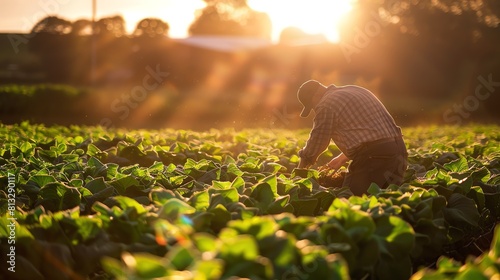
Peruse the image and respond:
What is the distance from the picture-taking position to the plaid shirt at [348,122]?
6090 mm

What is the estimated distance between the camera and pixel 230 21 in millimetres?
83875

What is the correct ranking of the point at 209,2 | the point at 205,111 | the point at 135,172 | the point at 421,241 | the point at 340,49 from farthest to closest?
the point at 209,2, the point at 340,49, the point at 205,111, the point at 135,172, the point at 421,241

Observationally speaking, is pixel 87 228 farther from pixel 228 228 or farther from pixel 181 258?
pixel 181 258

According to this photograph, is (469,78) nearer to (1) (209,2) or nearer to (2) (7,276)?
(2) (7,276)

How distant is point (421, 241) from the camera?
368 cm

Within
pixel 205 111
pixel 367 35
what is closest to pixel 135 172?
pixel 205 111

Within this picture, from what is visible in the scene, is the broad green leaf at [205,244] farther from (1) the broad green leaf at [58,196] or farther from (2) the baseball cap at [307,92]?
(2) the baseball cap at [307,92]

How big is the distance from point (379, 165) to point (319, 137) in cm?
63

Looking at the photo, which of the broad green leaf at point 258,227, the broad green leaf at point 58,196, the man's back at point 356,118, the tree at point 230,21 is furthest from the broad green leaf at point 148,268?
the tree at point 230,21

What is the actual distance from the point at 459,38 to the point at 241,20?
45.8 meters

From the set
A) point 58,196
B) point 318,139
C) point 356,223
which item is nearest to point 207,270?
point 356,223

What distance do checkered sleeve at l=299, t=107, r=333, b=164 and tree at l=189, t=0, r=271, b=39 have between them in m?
76.6

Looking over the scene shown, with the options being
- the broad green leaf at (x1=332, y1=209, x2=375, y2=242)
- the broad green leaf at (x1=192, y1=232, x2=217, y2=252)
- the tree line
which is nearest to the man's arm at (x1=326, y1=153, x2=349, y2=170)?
the broad green leaf at (x1=332, y1=209, x2=375, y2=242)

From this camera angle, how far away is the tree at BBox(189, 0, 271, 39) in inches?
3226
